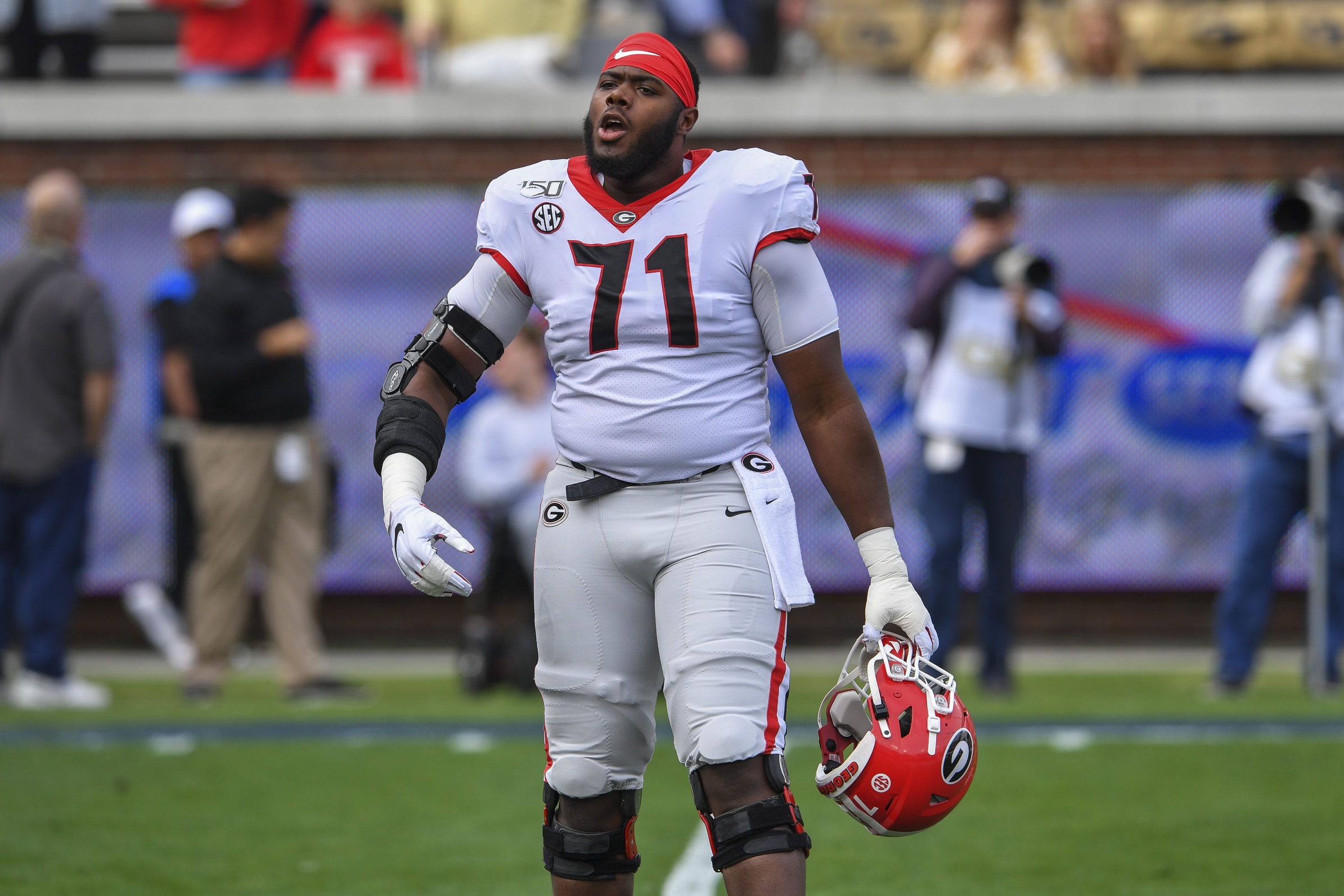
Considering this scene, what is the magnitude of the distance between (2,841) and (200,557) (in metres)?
3.64

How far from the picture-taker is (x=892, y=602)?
11.9ft

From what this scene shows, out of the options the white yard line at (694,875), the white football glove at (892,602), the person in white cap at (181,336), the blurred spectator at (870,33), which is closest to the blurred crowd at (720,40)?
the blurred spectator at (870,33)

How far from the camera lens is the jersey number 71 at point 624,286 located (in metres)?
3.59

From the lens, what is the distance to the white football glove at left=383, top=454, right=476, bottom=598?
346 centimetres

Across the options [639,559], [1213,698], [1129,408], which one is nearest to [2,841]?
[639,559]

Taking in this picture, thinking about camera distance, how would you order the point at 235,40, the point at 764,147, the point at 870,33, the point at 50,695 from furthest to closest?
the point at 870,33
the point at 235,40
the point at 764,147
the point at 50,695

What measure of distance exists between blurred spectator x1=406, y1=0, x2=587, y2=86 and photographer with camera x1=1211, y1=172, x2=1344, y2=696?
5447mm

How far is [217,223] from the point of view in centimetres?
1034

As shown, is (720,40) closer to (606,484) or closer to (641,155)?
(641,155)

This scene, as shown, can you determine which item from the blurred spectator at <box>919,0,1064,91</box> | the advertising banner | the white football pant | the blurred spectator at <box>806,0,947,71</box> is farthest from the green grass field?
the blurred spectator at <box>806,0,947,71</box>

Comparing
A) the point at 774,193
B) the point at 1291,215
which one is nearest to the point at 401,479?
the point at 774,193

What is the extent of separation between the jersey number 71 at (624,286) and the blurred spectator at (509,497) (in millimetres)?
5676

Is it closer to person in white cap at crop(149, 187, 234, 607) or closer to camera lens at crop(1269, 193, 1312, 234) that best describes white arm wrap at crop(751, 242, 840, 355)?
camera lens at crop(1269, 193, 1312, 234)

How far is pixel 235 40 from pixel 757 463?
32.6 ft
